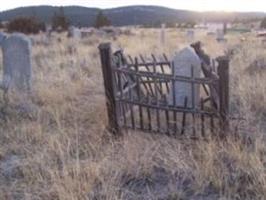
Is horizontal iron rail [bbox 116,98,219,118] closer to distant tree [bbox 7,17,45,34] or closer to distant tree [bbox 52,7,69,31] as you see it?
distant tree [bbox 7,17,45,34]

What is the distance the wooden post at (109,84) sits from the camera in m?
5.49

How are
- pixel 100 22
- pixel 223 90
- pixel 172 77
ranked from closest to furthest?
pixel 223 90
pixel 172 77
pixel 100 22

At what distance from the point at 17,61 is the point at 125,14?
82.8 metres

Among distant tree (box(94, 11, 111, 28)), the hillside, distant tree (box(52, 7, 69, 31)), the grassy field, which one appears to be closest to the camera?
the grassy field

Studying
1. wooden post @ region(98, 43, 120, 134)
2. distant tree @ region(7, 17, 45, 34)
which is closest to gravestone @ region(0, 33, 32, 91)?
wooden post @ region(98, 43, 120, 134)

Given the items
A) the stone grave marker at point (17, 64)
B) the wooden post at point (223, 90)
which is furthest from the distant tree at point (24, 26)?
the wooden post at point (223, 90)

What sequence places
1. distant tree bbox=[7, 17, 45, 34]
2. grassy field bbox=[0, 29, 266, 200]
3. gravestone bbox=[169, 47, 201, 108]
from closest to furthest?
grassy field bbox=[0, 29, 266, 200], gravestone bbox=[169, 47, 201, 108], distant tree bbox=[7, 17, 45, 34]

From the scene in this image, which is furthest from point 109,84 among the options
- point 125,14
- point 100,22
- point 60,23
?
point 125,14

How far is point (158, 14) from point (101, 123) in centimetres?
8989

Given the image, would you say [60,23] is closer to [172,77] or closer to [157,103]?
[157,103]

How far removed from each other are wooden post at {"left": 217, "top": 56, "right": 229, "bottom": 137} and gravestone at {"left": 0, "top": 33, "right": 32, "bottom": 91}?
440 centimetres

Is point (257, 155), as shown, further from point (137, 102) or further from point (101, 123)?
point (101, 123)

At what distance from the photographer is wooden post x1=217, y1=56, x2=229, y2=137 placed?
16.5ft

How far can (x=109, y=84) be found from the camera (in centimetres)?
555
